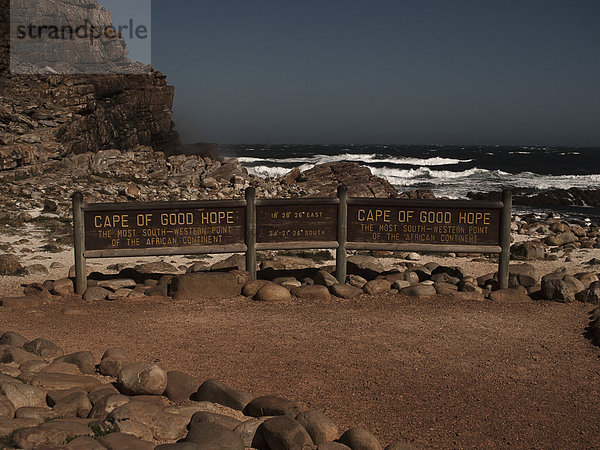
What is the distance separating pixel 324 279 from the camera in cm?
938

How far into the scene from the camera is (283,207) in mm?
9672

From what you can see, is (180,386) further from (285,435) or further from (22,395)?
(285,435)

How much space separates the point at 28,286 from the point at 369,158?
245 feet

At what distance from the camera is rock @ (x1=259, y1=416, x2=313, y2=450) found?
4.32m

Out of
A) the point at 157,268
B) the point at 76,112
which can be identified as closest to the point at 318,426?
the point at 157,268

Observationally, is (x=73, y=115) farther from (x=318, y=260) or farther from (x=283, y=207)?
(x=283, y=207)

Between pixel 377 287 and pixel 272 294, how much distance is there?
5.42 ft

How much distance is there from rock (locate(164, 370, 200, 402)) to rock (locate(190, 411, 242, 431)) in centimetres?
68

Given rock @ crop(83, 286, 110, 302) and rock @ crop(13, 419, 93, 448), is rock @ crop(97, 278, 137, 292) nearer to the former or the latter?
rock @ crop(83, 286, 110, 302)

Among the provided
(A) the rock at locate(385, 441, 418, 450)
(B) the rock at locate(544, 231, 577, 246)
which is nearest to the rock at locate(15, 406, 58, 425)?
(A) the rock at locate(385, 441, 418, 450)

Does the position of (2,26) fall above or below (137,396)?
above

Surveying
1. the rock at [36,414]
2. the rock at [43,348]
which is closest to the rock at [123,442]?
the rock at [36,414]

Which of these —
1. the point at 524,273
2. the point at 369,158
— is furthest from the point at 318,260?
the point at 369,158

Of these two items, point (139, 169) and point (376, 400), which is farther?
point (139, 169)
